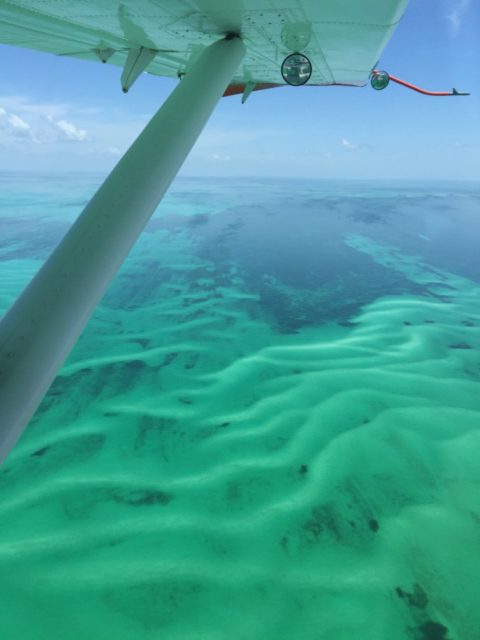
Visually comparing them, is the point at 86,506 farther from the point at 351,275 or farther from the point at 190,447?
the point at 351,275

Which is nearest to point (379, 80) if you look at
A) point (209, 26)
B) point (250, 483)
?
point (209, 26)

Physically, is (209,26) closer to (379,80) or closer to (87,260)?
(87,260)

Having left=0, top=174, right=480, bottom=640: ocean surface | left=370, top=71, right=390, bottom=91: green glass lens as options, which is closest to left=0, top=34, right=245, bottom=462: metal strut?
left=0, top=174, right=480, bottom=640: ocean surface

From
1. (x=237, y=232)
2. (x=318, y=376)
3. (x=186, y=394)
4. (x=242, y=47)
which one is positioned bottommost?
(x=237, y=232)

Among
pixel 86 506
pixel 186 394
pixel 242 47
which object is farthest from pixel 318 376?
pixel 242 47

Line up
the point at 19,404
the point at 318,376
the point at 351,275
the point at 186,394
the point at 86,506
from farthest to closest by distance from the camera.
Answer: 1. the point at 351,275
2. the point at 318,376
3. the point at 186,394
4. the point at 86,506
5. the point at 19,404

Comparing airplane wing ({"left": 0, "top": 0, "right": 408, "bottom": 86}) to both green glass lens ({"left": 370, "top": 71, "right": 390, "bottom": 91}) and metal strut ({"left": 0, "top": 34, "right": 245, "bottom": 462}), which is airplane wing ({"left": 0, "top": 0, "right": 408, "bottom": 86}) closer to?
metal strut ({"left": 0, "top": 34, "right": 245, "bottom": 462})

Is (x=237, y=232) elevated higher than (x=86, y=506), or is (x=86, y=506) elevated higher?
(x=86, y=506)
